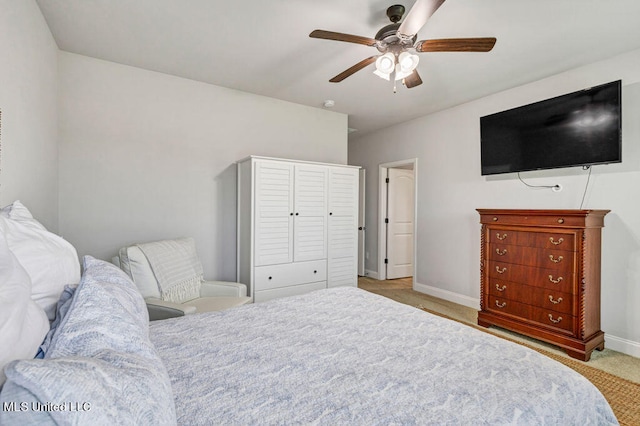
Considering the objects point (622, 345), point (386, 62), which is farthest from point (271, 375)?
point (622, 345)

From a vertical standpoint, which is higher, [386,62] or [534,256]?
[386,62]

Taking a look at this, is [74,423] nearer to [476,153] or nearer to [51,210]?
[51,210]

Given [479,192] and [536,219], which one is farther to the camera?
[479,192]

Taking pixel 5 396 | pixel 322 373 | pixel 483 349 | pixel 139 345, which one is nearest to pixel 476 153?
pixel 483 349

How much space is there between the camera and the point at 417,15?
1.65 m

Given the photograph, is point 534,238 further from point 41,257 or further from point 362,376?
point 41,257

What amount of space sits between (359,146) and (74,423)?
18.2 feet

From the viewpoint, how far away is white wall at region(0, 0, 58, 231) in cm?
159

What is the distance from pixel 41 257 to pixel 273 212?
229 cm

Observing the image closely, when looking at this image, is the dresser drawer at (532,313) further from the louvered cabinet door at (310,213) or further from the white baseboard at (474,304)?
the louvered cabinet door at (310,213)

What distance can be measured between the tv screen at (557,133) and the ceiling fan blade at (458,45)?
1.45m

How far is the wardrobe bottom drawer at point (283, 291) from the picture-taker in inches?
127

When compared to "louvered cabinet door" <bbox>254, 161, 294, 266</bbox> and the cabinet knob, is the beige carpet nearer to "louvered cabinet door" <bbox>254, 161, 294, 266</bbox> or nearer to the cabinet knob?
the cabinet knob

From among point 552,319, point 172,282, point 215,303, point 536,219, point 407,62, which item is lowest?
point 552,319
